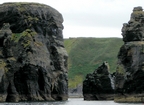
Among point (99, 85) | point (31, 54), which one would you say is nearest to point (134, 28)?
point (31, 54)

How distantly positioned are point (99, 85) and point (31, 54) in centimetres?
2778

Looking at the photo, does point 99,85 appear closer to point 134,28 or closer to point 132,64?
point 134,28

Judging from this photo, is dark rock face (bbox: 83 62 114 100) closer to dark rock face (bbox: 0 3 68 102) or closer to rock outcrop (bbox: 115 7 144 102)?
dark rock face (bbox: 0 3 68 102)

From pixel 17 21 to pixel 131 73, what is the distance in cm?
5436

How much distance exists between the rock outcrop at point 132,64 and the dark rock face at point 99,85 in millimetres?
38189

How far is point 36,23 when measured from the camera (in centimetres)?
17162

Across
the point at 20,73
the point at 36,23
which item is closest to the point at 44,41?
the point at 36,23

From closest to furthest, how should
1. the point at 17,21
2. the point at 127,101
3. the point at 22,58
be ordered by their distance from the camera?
the point at 127,101, the point at 22,58, the point at 17,21

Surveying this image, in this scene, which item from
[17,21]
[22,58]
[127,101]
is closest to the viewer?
[127,101]

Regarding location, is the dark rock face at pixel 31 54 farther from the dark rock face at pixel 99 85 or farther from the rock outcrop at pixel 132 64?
the rock outcrop at pixel 132 64

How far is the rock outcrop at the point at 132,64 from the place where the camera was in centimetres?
12800

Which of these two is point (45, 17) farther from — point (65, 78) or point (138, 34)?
point (138, 34)

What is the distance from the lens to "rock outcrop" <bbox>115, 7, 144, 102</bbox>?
128000 millimetres

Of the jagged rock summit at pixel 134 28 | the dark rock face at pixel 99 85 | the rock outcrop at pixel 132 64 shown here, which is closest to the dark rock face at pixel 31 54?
the dark rock face at pixel 99 85
